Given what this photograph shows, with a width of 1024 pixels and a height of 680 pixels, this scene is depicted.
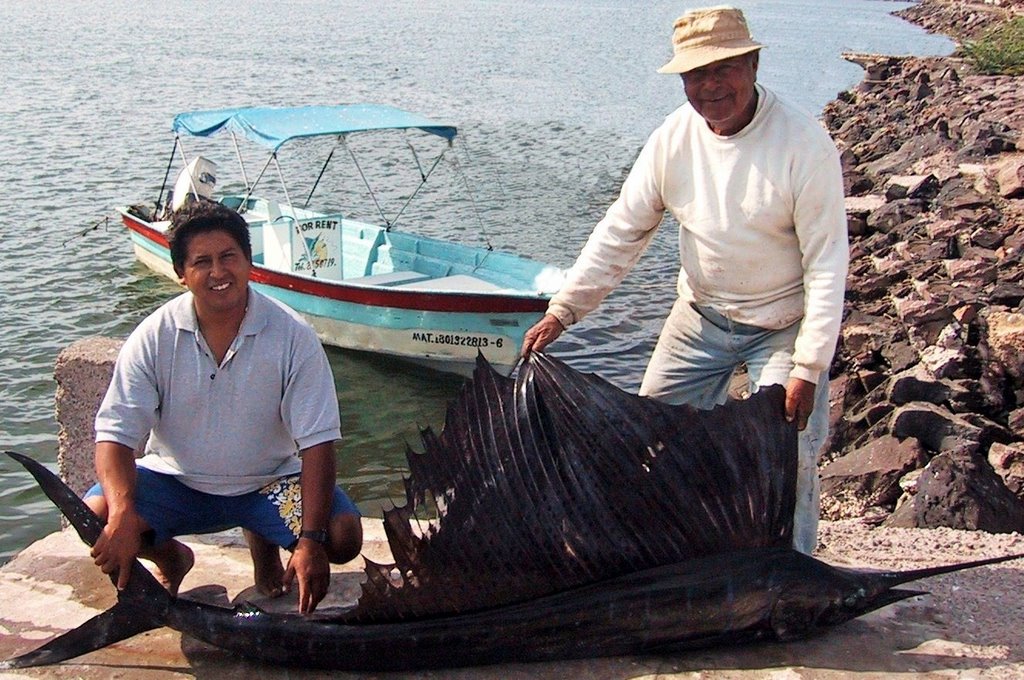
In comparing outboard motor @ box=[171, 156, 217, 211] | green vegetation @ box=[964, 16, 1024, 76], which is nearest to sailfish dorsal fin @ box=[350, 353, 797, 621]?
outboard motor @ box=[171, 156, 217, 211]

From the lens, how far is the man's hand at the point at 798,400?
304 cm

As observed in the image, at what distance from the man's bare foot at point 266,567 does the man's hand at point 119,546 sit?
0.49 metres

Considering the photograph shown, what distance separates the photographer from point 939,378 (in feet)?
23.2

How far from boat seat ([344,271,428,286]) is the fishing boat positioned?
0.01 meters

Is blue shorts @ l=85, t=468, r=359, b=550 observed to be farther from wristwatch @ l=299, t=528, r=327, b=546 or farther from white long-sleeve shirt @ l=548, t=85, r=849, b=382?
white long-sleeve shirt @ l=548, t=85, r=849, b=382

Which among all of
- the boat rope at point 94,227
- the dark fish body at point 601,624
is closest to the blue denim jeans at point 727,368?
the dark fish body at point 601,624

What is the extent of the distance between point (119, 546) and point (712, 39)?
2.05 metres

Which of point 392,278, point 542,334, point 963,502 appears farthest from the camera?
point 392,278

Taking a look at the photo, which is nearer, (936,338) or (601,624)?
(601,624)

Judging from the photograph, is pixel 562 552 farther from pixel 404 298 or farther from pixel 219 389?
pixel 404 298

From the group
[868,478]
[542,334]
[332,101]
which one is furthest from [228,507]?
[332,101]

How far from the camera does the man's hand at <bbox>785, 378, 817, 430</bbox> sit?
304 centimetres

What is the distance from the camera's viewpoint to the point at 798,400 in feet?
9.99

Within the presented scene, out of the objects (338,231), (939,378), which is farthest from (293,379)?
(338,231)
